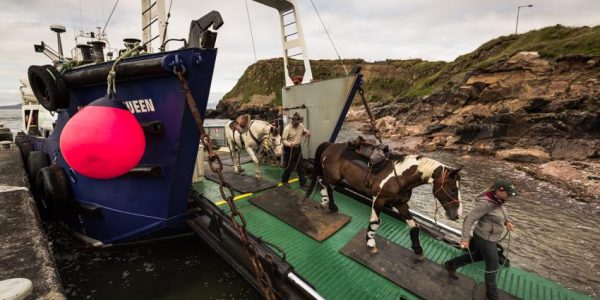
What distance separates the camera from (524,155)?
16.4 metres

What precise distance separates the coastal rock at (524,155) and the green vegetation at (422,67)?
44.2 feet

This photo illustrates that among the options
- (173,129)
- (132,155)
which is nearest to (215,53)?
(173,129)

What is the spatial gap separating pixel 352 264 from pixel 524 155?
17.5 meters

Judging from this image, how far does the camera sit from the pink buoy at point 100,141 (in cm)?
316

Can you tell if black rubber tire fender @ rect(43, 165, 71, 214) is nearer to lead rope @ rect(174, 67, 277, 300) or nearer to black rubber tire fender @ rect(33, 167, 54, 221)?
black rubber tire fender @ rect(33, 167, 54, 221)

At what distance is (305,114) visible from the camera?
8.74 m

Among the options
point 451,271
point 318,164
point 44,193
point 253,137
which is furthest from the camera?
point 253,137

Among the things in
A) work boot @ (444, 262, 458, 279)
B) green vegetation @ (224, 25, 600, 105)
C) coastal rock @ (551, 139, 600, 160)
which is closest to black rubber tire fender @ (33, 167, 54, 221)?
green vegetation @ (224, 25, 600, 105)

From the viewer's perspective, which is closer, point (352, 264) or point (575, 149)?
point (352, 264)

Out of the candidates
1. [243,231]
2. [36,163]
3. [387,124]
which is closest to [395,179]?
[243,231]

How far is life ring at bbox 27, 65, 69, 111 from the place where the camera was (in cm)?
481

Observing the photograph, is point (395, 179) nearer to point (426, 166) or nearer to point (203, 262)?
point (426, 166)

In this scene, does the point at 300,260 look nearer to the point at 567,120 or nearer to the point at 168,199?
the point at 168,199

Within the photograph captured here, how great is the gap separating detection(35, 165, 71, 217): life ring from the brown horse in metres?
5.58
